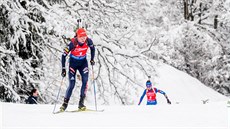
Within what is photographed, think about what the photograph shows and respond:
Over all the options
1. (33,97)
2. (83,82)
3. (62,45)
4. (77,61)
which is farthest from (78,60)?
(62,45)

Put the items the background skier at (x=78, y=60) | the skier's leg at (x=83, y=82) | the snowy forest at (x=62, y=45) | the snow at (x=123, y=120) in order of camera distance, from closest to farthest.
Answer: the snow at (x=123, y=120)
the background skier at (x=78, y=60)
the skier's leg at (x=83, y=82)
the snowy forest at (x=62, y=45)

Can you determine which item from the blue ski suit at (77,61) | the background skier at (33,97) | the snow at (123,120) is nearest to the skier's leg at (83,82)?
the blue ski suit at (77,61)

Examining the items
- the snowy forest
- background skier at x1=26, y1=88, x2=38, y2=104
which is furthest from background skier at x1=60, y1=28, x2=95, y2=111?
background skier at x1=26, y1=88, x2=38, y2=104

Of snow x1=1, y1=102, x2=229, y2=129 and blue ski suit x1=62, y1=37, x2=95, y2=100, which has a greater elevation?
blue ski suit x1=62, y1=37, x2=95, y2=100

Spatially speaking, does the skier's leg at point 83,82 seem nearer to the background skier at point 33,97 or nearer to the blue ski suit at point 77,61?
the blue ski suit at point 77,61

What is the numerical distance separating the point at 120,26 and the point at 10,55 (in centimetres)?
491

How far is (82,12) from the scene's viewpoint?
14.3m

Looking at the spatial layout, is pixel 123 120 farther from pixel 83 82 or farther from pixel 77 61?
pixel 77 61

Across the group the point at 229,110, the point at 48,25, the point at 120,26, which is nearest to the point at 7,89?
the point at 48,25

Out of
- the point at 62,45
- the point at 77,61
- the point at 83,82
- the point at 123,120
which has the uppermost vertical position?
the point at 62,45

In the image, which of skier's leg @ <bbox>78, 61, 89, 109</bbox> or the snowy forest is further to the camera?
the snowy forest

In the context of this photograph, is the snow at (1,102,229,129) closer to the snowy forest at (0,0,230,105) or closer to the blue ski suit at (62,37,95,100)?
the blue ski suit at (62,37,95,100)

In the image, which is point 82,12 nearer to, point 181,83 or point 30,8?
point 30,8

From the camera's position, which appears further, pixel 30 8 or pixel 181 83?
pixel 181 83
